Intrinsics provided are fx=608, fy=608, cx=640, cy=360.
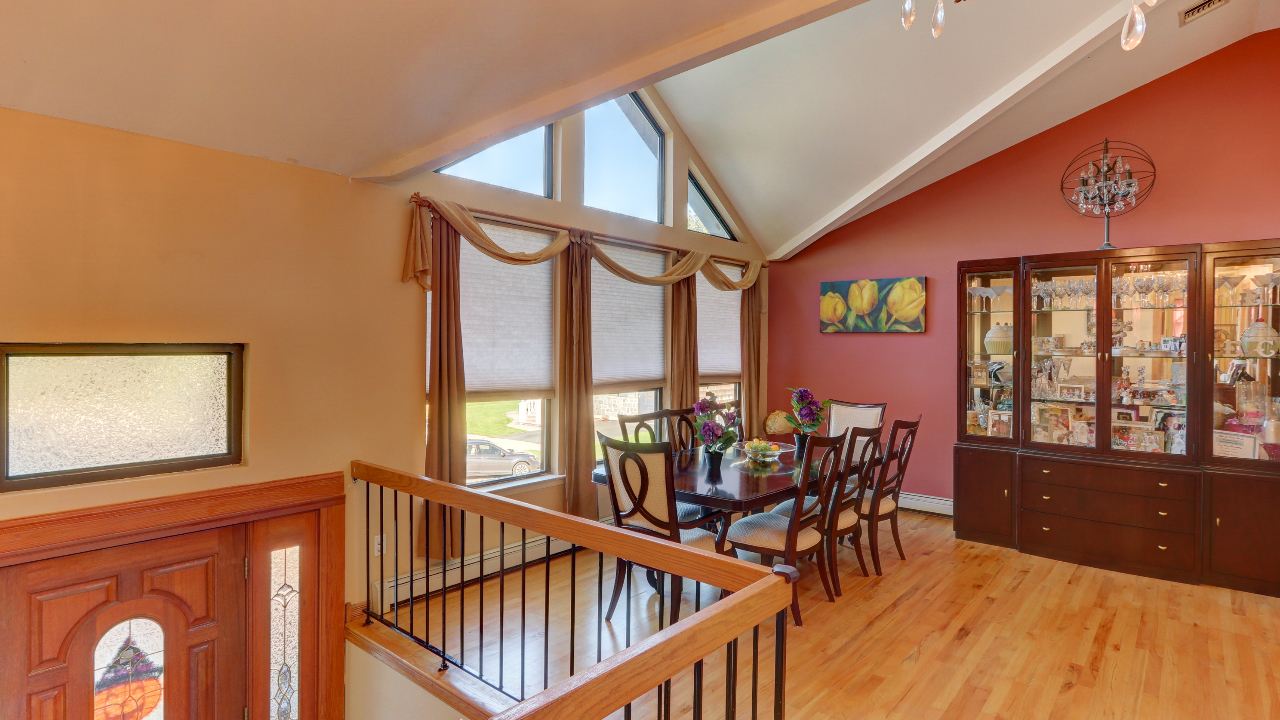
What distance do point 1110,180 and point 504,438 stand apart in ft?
15.3

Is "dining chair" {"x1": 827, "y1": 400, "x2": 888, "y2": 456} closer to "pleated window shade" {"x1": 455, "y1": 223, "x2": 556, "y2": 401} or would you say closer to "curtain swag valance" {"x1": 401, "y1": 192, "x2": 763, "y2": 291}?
"curtain swag valance" {"x1": 401, "y1": 192, "x2": 763, "y2": 291}

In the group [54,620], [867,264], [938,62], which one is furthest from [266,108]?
[867,264]

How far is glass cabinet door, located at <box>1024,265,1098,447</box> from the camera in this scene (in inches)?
165

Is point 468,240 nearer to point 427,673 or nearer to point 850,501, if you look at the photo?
point 427,673

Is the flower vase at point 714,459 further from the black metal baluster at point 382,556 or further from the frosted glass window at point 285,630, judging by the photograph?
the frosted glass window at point 285,630

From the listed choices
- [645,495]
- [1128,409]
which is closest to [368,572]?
[645,495]

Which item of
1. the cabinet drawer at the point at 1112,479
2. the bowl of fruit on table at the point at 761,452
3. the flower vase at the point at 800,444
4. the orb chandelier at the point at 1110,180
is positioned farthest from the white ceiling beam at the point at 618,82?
the cabinet drawer at the point at 1112,479

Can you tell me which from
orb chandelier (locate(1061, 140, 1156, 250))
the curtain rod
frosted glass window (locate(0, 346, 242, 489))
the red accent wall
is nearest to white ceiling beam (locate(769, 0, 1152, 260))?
the red accent wall

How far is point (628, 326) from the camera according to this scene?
15.9ft

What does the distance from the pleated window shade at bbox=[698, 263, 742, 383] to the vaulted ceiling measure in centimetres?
86

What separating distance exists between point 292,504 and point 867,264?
16.1 feet

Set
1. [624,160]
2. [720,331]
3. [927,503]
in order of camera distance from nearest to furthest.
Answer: [624,160], [927,503], [720,331]

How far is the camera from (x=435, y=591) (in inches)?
138

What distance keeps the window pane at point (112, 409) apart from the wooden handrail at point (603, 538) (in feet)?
2.79
